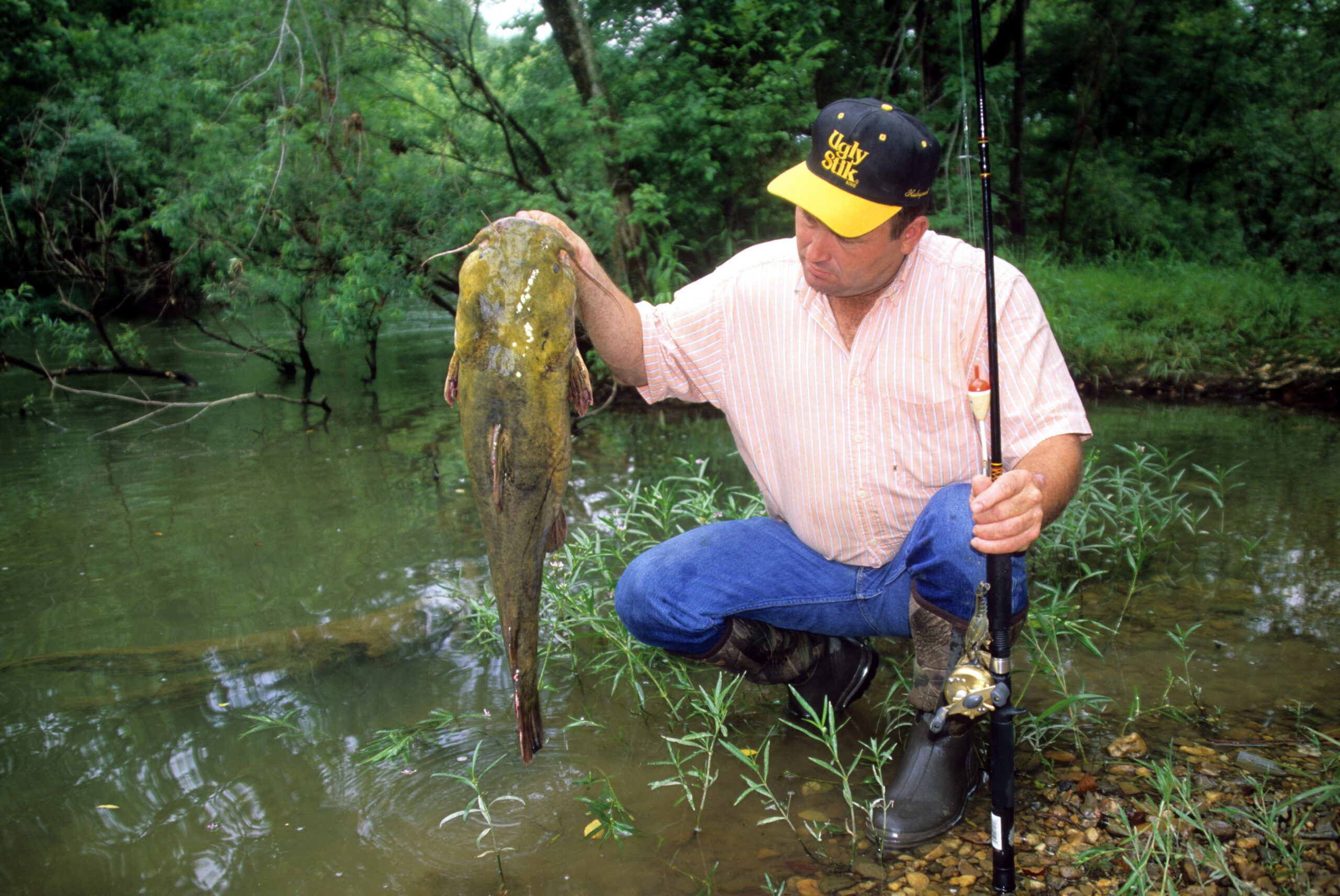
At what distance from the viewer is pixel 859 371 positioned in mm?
2426

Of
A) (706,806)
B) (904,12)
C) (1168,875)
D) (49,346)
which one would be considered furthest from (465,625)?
(49,346)

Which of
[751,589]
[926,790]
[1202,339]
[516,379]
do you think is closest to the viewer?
[516,379]

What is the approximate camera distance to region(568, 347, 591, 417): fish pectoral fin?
189cm

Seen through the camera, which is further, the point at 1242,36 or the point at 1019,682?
the point at 1242,36

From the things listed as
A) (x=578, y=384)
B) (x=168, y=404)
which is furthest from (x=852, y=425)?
(x=168, y=404)

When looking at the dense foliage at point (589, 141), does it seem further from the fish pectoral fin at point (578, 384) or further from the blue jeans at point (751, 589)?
the fish pectoral fin at point (578, 384)

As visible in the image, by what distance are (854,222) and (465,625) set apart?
2268 mm

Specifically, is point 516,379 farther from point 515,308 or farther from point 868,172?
point 868,172

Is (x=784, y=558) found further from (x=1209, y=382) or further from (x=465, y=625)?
(x=1209, y=382)

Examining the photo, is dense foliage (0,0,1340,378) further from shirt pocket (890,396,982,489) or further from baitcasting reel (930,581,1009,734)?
baitcasting reel (930,581,1009,734)

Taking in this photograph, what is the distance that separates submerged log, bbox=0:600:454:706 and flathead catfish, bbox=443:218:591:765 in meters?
1.74

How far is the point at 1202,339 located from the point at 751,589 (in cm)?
722

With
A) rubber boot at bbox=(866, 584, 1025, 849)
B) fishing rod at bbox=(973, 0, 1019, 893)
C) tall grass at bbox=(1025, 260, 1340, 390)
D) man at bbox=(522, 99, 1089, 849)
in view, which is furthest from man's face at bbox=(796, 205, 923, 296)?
tall grass at bbox=(1025, 260, 1340, 390)

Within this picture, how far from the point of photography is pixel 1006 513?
186 centimetres
